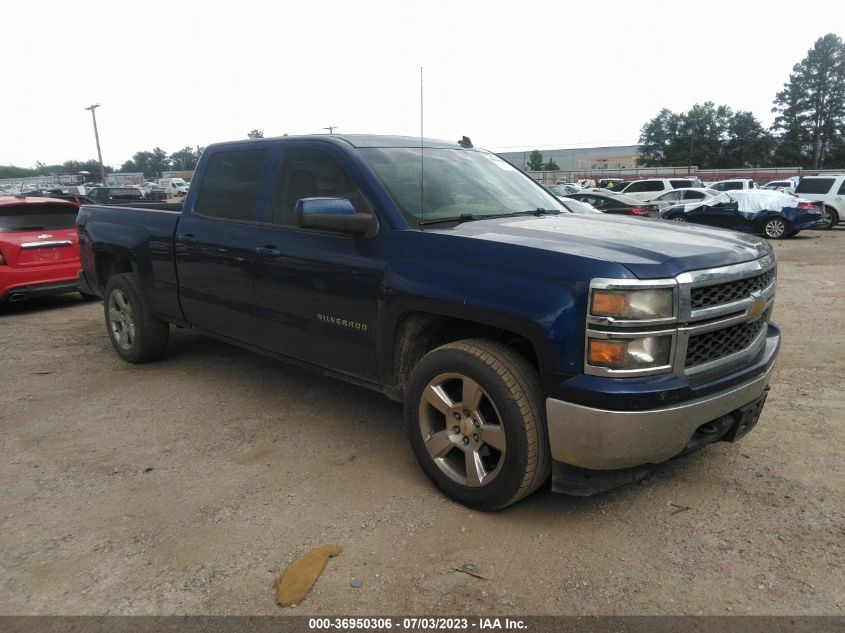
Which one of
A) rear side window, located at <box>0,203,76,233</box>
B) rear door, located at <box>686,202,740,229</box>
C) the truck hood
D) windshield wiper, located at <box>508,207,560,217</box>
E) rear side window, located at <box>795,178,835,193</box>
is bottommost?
rear door, located at <box>686,202,740,229</box>

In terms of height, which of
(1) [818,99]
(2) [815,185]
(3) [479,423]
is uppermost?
(1) [818,99]

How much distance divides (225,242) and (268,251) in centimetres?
53

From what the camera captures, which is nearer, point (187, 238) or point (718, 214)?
point (187, 238)

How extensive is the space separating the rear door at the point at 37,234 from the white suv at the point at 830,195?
2057cm

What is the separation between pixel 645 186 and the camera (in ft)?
90.0

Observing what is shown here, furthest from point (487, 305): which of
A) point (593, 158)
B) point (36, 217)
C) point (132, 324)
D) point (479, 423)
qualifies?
point (593, 158)

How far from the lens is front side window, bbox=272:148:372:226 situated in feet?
12.1

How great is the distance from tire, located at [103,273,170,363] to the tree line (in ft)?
246

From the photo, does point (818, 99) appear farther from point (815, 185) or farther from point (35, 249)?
point (35, 249)

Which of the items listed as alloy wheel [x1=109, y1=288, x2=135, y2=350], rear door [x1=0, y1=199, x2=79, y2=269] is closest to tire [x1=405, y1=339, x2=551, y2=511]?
alloy wheel [x1=109, y1=288, x2=135, y2=350]

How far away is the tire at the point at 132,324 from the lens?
546cm

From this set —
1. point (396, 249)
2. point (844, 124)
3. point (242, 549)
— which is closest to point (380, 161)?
point (396, 249)

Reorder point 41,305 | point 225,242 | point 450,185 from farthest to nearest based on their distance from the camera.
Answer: point 41,305 → point 225,242 → point 450,185

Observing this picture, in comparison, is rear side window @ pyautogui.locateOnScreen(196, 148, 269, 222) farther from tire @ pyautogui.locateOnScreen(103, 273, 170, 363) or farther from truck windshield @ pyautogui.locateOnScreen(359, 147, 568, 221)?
tire @ pyautogui.locateOnScreen(103, 273, 170, 363)
